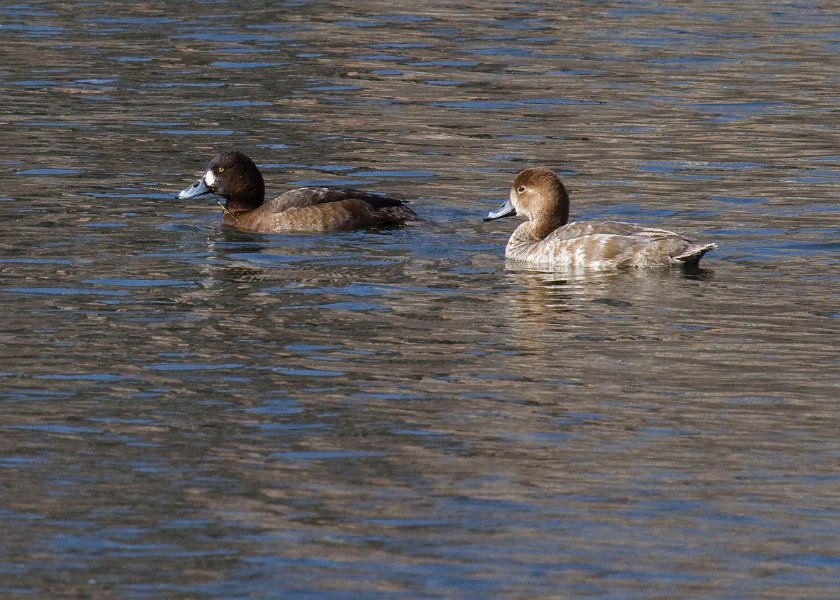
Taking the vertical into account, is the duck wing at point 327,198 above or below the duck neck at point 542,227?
above

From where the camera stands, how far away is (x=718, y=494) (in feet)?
25.3

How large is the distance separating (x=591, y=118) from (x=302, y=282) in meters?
8.71

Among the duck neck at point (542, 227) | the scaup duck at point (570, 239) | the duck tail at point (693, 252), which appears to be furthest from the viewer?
the duck neck at point (542, 227)

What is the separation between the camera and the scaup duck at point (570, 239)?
12.5 meters

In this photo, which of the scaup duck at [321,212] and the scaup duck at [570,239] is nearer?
the scaup duck at [570,239]

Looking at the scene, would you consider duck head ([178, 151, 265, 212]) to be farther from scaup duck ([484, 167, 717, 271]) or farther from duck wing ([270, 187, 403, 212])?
scaup duck ([484, 167, 717, 271])

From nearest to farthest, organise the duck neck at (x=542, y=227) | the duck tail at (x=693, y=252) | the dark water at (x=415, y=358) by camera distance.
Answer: the dark water at (x=415, y=358) → the duck tail at (x=693, y=252) → the duck neck at (x=542, y=227)

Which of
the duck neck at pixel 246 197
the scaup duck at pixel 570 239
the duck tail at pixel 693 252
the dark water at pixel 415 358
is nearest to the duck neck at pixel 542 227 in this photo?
the scaup duck at pixel 570 239

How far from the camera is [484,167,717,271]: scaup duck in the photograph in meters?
12.5

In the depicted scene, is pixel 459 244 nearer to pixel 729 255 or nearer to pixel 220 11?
pixel 729 255

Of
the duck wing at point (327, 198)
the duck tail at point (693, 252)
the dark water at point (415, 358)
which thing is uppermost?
the duck wing at point (327, 198)

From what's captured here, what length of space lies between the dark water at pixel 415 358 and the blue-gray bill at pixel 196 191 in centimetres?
24

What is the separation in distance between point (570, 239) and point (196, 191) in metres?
3.68

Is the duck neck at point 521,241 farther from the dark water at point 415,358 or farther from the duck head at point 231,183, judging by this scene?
the duck head at point 231,183
